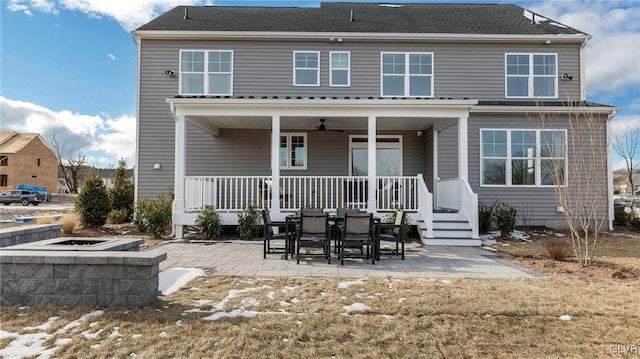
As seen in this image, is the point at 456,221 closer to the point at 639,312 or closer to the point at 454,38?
the point at 639,312

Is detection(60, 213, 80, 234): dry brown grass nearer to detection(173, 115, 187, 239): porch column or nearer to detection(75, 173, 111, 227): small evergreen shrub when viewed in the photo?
detection(75, 173, 111, 227): small evergreen shrub

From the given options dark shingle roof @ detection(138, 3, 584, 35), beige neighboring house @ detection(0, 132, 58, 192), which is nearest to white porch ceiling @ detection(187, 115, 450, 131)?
dark shingle roof @ detection(138, 3, 584, 35)

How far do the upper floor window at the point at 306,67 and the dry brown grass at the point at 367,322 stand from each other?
8.94m

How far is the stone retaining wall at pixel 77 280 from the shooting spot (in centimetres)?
381

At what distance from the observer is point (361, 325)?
342 cm

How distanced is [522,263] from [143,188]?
36.2ft

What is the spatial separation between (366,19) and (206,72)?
629cm

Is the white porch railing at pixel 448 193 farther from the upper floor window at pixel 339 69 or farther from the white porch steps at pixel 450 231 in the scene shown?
the upper floor window at pixel 339 69

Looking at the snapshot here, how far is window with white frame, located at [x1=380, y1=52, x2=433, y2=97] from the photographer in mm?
12281

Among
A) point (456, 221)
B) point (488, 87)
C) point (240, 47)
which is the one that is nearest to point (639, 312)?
point (456, 221)

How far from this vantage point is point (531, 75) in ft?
40.0

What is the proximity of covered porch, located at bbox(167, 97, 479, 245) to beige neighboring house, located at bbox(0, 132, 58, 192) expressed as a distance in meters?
41.8

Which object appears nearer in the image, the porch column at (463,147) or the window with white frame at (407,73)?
the porch column at (463,147)

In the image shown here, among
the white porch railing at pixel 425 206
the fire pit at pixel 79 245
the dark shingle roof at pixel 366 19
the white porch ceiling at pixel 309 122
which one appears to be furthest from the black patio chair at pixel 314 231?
the dark shingle roof at pixel 366 19
